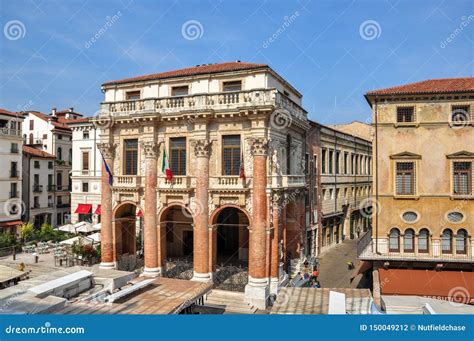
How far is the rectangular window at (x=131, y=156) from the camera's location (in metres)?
26.5

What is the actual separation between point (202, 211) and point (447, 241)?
51.2 ft

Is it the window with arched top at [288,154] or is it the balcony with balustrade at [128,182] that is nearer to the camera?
the balcony with balustrade at [128,182]

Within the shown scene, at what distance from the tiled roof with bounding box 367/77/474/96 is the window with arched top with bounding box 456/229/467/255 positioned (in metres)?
8.77

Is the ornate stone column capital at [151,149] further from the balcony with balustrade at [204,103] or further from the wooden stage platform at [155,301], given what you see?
the wooden stage platform at [155,301]

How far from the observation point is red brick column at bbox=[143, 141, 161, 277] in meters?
24.9

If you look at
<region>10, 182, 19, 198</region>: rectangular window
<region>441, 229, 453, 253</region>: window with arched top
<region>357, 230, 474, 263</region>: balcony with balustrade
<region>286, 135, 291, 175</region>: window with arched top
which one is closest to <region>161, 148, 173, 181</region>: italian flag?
<region>286, 135, 291, 175</region>: window with arched top

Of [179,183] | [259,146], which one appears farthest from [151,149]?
[259,146]

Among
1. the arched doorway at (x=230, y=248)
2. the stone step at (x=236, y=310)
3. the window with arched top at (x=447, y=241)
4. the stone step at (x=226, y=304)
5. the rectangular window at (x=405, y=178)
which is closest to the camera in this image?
the stone step at (x=236, y=310)

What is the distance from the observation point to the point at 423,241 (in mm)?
23234

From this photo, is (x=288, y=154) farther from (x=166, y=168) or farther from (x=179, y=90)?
(x=179, y=90)

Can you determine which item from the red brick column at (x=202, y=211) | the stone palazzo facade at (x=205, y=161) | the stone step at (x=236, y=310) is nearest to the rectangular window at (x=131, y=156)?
the stone palazzo facade at (x=205, y=161)

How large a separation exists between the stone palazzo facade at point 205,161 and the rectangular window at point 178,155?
Result: 0.07 meters

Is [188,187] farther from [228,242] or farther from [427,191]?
[427,191]

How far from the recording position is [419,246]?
23281 mm
